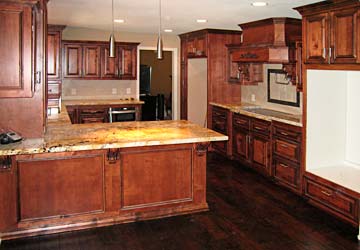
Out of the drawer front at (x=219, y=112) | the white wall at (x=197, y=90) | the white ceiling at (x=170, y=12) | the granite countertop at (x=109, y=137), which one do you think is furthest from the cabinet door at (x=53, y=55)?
the drawer front at (x=219, y=112)

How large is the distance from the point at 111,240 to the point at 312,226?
78.3 inches

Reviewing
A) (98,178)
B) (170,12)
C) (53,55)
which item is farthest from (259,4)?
(53,55)

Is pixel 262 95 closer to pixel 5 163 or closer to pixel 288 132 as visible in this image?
pixel 288 132

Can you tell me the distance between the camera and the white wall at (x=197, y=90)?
7.91 m

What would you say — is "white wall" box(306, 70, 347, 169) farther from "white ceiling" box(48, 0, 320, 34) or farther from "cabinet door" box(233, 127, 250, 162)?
"cabinet door" box(233, 127, 250, 162)

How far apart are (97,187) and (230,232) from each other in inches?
53.9

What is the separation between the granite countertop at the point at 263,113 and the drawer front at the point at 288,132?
7 centimetres

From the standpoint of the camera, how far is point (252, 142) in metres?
6.02

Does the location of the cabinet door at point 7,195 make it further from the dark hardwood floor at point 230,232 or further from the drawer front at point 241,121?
the drawer front at point 241,121

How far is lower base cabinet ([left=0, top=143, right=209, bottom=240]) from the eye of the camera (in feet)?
11.8

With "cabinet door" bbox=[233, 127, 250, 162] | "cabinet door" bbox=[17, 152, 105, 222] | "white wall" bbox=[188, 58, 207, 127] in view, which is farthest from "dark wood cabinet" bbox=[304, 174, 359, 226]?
"white wall" bbox=[188, 58, 207, 127]

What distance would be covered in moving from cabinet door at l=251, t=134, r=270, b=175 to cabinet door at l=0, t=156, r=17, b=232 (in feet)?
11.2

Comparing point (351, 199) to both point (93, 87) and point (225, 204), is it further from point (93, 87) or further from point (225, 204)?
point (93, 87)

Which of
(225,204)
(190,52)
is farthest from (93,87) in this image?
(225,204)
